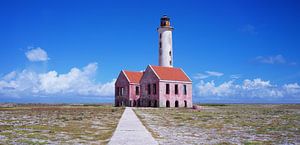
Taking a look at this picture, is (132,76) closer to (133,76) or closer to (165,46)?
(133,76)

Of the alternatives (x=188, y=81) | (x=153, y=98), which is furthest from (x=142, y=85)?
(x=188, y=81)

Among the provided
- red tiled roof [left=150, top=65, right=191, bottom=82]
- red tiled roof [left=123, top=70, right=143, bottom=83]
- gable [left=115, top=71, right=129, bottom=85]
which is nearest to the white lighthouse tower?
red tiled roof [left=150, top=65, right=191, bottom=82]

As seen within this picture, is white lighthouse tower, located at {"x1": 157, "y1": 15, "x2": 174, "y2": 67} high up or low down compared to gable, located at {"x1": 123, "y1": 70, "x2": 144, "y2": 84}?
up

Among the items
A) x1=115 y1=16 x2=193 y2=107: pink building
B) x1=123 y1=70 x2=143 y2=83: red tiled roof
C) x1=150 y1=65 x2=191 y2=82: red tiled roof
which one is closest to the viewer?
x1=115 y1=16 x2=193 y2=107: pink building

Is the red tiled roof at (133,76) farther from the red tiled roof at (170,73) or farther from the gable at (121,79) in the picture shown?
the red tiled roof at (170,73)

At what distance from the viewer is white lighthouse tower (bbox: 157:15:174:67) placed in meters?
62.4

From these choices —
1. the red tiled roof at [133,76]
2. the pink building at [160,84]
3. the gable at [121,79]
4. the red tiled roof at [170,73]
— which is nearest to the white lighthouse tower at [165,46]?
the pink building at [160,84]

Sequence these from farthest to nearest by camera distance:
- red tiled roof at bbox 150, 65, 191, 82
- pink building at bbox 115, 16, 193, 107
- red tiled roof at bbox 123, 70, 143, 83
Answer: red tiled roof at bbox 123, 70, 143, 83, red tiled roof at bbox 150, 65, 191, 82, pink building at bbox 115, 16, 193, 107

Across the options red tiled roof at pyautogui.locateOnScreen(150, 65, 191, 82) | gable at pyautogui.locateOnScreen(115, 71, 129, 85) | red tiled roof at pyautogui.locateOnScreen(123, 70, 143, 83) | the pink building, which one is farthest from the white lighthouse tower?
gable at pyautogui.locateOnScreen(115, 71, 129, 85)

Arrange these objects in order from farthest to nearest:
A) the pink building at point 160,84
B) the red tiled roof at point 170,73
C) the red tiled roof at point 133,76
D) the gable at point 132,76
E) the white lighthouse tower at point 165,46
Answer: the white lighthouse tower at point 165,46 → the red tiled roof at point 133,76 → the gable at point 132,76 → the red tiled roof at point 170,73 → the pink building at point 160,84

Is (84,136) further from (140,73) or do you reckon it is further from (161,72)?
(140,73)

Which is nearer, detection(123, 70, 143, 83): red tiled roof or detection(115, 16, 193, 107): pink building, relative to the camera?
detection(115, 16, 193, 107): pink building

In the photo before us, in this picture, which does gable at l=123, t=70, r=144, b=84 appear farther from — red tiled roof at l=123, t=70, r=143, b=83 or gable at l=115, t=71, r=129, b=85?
gable at l=115, t=71, r=129, b=85

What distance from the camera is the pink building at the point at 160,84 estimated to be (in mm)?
55031
